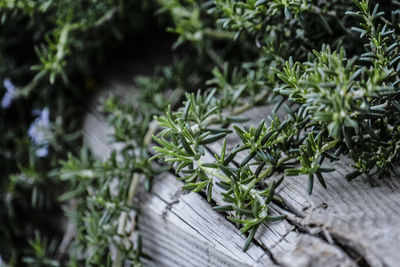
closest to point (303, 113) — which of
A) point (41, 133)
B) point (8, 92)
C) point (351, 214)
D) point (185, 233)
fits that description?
point (351, 214)

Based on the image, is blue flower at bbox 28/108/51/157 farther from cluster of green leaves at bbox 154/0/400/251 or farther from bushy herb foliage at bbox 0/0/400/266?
cluster of green leaves at bbox 154/0/400/251

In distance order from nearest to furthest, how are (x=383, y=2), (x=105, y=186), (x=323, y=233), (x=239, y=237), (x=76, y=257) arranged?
1. (x=323, y=233)
2. (x=239, y=237)
3. (x=383, y=2)
4. (x=105, y=186)
5. (x=76, y=257)

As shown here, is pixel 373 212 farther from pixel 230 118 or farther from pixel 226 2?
pixel 226 2

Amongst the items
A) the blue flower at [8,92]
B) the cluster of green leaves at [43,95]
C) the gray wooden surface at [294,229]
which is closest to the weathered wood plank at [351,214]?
the gray wooden surface at [294,229]

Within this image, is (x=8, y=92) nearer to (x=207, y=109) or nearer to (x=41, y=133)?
(x=41, y=133)

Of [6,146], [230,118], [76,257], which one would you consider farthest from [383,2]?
[6,146]

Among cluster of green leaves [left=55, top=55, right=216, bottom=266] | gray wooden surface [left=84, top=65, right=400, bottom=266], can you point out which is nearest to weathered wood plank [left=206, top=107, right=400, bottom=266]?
gray wooden surface [left=84, top=65, right=400, bottom=266]
